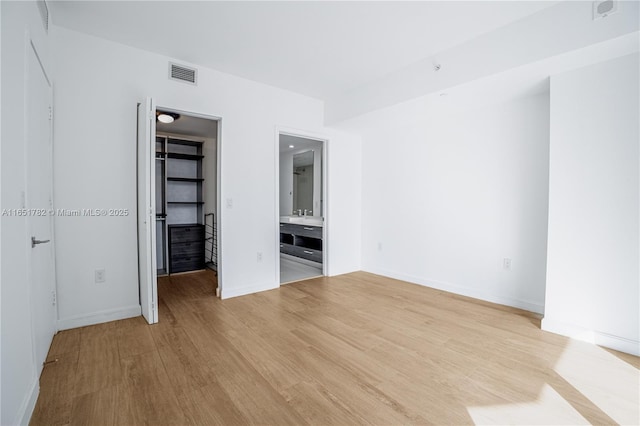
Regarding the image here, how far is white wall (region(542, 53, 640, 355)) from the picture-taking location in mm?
2316

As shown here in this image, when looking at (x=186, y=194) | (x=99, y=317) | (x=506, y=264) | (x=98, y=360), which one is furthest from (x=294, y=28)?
(x=186, y=194)

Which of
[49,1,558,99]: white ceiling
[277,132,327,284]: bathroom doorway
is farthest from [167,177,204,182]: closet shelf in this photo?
[49,1,558,99]: white ceiling

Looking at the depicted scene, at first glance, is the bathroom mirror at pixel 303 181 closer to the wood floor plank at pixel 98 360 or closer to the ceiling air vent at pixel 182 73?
the ceiling air vent at pixel 182 73

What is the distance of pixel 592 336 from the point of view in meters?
2.47

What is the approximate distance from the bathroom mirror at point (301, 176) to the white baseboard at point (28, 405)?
15.4ft

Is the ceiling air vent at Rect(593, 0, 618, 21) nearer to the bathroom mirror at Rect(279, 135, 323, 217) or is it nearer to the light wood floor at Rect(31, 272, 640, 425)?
the light wood floor at Rect(31, 272, 640, 425)

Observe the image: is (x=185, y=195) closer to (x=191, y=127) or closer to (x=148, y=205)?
(x=191, y=127)

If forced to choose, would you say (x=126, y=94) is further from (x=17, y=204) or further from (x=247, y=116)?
(x=17, y=204)

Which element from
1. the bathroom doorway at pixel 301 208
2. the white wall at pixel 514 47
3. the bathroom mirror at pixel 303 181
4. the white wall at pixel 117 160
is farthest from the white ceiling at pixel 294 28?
the bathroom mirror at pixel 303 181

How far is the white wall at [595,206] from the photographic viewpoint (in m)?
2.32

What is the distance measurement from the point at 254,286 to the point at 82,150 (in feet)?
7.65

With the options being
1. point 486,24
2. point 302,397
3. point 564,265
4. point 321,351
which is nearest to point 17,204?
point 302,397

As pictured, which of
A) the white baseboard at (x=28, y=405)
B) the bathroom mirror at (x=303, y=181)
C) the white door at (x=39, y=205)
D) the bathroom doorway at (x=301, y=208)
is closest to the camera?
the white baseboard at (x=28, y=405)

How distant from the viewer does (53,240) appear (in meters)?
2.59
